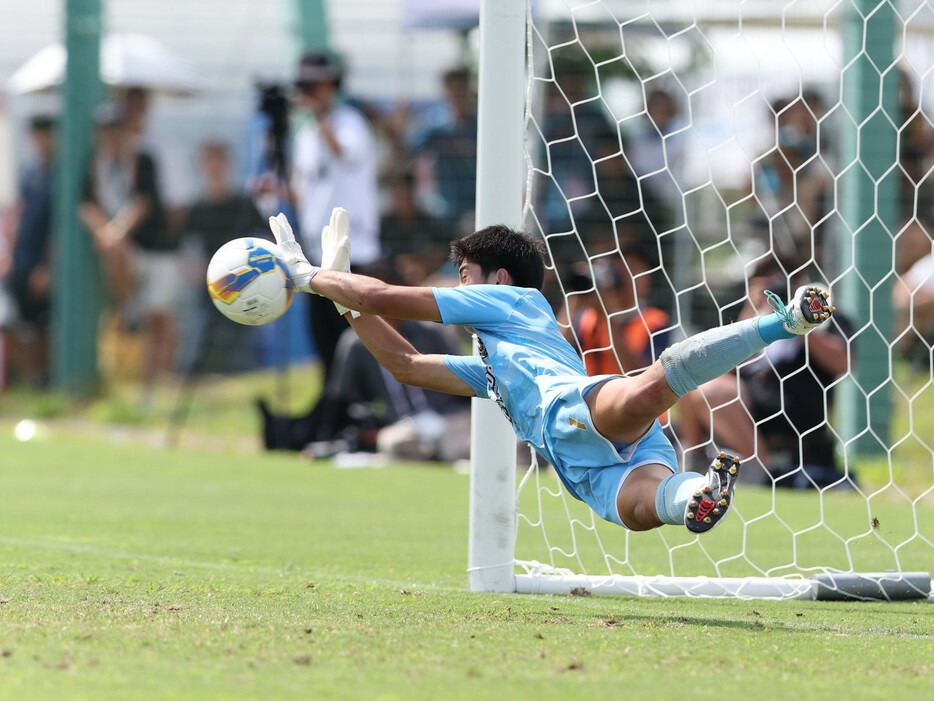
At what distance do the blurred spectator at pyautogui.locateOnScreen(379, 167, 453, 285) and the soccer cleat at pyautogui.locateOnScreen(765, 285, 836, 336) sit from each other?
9165 millimetres

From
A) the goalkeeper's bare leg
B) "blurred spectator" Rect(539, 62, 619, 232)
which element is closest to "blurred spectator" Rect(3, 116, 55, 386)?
"blurred spectator" Rect(539, 62, 619, 232)

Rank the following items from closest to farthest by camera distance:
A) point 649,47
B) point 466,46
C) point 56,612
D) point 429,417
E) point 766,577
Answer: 1. point 56,612
2. point 766,577
3. point 429,417
4. point 649,47
5. point 466,46

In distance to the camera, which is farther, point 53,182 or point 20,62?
point 20,62

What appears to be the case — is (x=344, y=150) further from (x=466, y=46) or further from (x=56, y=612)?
(x=56, y=612)

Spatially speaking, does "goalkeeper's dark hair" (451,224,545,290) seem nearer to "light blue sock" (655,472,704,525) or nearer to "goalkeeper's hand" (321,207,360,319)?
"goalkeeper's hand" (321,207,360,319)

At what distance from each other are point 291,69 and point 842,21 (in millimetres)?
6030

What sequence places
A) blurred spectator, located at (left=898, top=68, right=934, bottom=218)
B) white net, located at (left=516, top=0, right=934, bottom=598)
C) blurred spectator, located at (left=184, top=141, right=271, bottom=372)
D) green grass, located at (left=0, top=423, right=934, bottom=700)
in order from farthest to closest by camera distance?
blurred spectator, located at (left=184, top=141, right=271, bottom=372) → blurred spectator, located at (left=898, top=68, right=934, bottom=218) → white net, located at (left=516, top=0, right=934, bottom=598) → green grass, located at (left=0, top=423, right=934, bottom=700)

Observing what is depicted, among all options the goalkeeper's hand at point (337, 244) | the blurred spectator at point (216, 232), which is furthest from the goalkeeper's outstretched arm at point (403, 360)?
the blurred spectator at point (216, 232)

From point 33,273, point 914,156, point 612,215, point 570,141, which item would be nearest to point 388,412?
point 612,215

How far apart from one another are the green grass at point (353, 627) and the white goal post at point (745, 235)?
29cm

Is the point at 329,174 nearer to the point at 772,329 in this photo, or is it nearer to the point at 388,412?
the point at 388,412

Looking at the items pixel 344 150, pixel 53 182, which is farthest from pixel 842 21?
pixel 53 182

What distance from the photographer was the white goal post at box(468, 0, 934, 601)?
4605 mm

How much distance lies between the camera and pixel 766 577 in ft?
16.5
